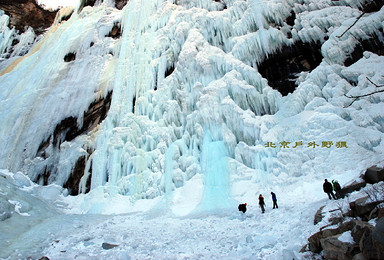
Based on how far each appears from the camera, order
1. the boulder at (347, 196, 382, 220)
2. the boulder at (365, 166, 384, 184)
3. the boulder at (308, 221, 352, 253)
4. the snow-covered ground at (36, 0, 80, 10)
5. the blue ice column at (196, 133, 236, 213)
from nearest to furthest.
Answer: the boulder at (308, 221, 352, 253)
the boulder at (347, 196, 382, 220)
the boulder at (365, 166, 384, 184)
the blue ice column at (196, 133, 236, 213)
the snow-covered ground at (36, 0, 80, 10)

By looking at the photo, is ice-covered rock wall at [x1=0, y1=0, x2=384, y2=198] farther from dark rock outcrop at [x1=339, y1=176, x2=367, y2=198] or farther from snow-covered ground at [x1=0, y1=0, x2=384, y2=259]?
dark rock outcrop at [x1=339, y1=176, x2=367, y2=198]

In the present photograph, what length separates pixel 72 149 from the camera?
18344 mm

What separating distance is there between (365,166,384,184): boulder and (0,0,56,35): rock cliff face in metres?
35.2

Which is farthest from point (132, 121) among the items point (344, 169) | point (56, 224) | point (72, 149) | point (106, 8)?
point (106, 8)

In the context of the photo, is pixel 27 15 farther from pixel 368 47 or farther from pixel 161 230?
pixel 368 47

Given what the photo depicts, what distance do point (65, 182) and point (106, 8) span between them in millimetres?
15700

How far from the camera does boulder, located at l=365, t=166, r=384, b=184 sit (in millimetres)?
6765

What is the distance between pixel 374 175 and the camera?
6.88m

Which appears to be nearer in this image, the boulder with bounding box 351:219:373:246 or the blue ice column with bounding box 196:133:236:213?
the boulder with bounding box 351:219:373:246

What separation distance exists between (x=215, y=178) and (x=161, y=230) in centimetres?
383

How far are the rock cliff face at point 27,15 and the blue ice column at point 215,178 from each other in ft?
95.0

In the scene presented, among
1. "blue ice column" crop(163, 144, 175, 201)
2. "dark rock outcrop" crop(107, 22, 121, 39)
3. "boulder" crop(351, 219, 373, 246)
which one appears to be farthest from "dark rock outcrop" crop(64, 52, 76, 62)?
"boulder" crop(351, 219, 373, 246)

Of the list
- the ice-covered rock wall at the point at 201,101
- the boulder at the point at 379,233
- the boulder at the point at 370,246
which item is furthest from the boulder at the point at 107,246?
the boulder at the point at 379,233

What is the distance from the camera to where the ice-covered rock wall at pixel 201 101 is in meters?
11.6
